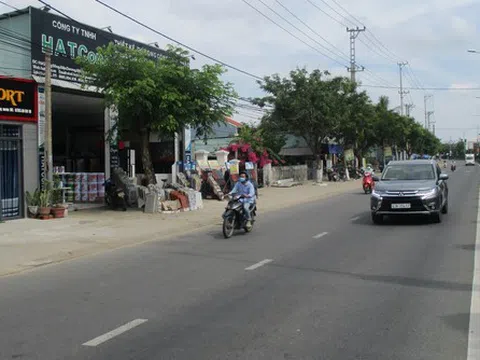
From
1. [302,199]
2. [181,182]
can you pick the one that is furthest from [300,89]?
[181,182]

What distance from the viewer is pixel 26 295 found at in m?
7.23

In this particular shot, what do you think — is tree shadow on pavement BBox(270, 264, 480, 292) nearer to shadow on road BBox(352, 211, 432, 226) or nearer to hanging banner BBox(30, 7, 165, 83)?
shadow on road BBox(352, 211, 432, 226)

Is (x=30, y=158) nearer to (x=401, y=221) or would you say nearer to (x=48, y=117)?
(x=48, y=117)

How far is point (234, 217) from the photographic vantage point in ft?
42.4

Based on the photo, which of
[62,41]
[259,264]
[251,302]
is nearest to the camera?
[251,302]

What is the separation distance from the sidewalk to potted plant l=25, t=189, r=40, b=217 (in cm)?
71

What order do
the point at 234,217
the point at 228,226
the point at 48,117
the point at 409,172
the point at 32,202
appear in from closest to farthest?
the point at 228,226
the point at 234,217
the point at 409,172
the point at 48,117
the point at 32,202

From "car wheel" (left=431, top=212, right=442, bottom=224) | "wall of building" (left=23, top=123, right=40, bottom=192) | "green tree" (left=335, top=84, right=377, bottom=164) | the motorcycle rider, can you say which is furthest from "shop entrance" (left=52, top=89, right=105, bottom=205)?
"green tree" (left=335, top=84, right=377, bottom=164)

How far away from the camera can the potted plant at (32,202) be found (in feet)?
53.1

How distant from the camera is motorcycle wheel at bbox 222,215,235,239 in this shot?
494 inches

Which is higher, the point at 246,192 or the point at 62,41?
the point at 62,41

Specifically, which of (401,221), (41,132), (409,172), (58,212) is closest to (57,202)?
(58,212)

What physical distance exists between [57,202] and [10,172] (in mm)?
1650

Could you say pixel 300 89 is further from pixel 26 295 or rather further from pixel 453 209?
pixel 26 295
